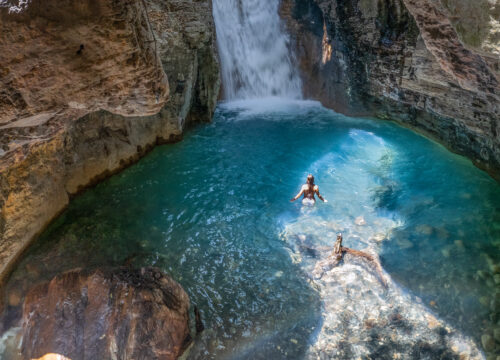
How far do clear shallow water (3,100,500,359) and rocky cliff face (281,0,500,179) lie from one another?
2.85 ft

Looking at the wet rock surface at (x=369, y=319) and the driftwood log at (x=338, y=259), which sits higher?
the driftwood log at (x=338, y=259)

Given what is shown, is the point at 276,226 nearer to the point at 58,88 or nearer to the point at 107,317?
the point at 107,317

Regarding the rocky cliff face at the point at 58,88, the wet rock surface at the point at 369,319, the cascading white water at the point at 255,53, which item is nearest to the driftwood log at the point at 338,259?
the wet rock surface at the point at 369,319

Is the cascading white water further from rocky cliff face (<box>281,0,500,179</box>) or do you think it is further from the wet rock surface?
the wet rock surface

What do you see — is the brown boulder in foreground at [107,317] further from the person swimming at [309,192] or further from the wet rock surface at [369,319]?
the person swimming at [309,192]

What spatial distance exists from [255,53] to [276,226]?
789 cm

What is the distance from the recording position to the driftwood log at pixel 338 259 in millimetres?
5354

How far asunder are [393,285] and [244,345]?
8.14ft

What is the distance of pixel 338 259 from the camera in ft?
17.8

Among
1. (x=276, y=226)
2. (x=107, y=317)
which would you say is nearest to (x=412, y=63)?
(x=276, y=226)

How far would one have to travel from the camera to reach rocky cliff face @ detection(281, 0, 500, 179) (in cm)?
359

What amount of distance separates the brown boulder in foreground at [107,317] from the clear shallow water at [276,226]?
2.07 ft

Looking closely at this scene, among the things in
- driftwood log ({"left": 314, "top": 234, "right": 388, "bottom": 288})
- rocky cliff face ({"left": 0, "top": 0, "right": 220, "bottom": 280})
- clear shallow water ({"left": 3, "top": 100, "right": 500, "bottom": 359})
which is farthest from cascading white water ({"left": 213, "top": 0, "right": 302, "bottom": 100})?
driftwood log ({"left": 314, "top": 234, "right": 388, "bottom": 288})

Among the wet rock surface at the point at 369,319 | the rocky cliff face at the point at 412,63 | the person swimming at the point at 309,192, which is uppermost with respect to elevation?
the rocky cliff face at the point at 412,63
